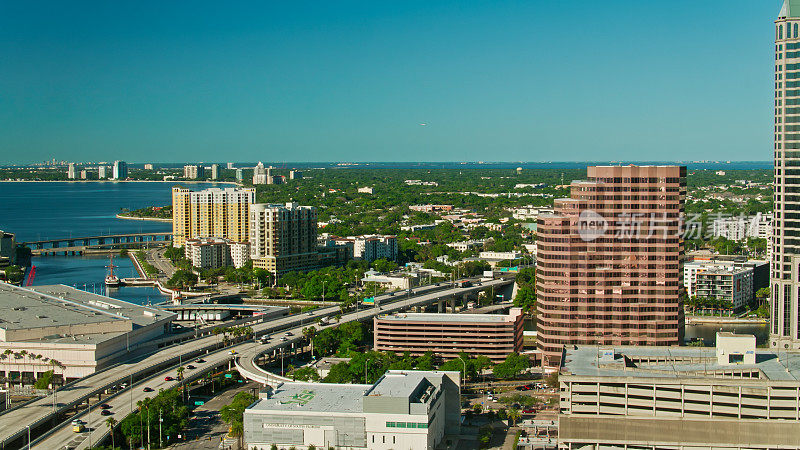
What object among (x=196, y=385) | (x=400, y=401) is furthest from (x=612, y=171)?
(x=196, y=385)

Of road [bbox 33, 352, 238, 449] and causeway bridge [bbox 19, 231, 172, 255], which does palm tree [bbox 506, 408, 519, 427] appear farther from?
causeway bridge [bbox 19, 231, 172, 255]

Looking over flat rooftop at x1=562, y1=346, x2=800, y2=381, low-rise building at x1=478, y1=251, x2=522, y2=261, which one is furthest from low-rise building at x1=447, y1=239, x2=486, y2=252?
flat rooftop at x1=562, y1=346, x2=800, y2=381

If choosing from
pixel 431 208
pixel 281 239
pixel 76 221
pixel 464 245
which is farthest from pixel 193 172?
pixel 281 239

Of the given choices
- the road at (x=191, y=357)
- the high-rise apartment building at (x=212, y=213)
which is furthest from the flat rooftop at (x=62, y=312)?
the high-rise apartment building at (x=212, y=213)

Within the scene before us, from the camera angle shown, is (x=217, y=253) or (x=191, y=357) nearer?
(x=191, y=357)

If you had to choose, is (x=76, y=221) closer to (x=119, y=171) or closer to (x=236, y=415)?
(x=236, y=415)

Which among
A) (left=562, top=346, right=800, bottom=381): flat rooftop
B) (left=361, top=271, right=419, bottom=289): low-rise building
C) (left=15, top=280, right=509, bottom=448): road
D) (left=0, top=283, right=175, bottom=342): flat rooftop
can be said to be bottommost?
(left=15, top=280, right=509, bottom=448): road

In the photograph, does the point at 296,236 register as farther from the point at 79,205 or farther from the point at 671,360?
the point at 79,205
